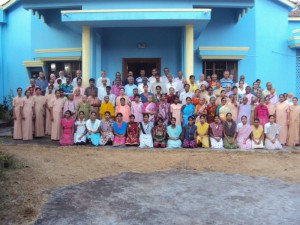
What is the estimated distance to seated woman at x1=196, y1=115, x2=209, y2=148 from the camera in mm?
9453

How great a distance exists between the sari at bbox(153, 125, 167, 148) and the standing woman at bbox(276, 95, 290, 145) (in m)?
3.12

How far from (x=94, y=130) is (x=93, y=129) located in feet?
0.13

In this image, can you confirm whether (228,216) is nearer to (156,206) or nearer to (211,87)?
(156,206)

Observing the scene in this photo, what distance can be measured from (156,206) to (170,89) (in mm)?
5263

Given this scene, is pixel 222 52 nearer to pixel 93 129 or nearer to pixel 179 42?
pixel 179 42

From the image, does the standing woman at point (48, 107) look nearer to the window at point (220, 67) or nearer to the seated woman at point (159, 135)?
the seated woman at point (159, 135)

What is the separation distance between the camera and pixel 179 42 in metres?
12.6

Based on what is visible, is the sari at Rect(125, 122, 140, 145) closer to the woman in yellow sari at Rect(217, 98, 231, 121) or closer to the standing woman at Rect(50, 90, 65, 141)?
the standing woman at Rect(50, 90, 65, 141)

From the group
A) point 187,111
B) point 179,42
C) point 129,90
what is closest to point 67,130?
point 129,90

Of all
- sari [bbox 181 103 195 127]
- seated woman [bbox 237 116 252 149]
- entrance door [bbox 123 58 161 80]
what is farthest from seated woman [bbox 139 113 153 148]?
entrance door [bbox 123 58 161 80]

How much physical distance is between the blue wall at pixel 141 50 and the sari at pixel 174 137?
147 inches

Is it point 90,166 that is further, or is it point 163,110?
point 163,110

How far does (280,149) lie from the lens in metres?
9.48

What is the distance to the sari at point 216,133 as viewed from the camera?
9.40 meters
